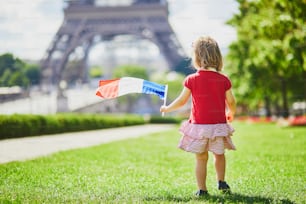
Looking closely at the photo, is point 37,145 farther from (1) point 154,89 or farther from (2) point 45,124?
(1) point 154,89

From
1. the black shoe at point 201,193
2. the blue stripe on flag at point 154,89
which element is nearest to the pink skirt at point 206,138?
the black shoe at point 201,193

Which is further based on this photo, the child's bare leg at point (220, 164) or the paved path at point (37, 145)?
the paved path at point (37, 145)

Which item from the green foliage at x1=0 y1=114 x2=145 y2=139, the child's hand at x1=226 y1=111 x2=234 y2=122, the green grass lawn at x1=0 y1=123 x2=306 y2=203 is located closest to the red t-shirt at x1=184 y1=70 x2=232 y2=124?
the child's hand at x1=226 y1=111 x2=234 y2=122

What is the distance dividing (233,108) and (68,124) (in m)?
15.6

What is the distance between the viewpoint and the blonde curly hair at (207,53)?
175 inches

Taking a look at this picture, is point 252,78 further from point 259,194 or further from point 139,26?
point 139,26

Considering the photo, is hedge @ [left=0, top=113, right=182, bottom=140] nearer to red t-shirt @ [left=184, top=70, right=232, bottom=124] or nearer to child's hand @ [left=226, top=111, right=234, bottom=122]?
child's hand @ [left=226, top=111, right=234, bottom=122]

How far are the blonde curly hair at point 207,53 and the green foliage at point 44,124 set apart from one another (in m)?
9.30

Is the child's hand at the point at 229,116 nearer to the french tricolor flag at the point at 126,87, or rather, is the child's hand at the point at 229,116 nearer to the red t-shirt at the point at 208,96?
the red t-shirt at the point at 208,96

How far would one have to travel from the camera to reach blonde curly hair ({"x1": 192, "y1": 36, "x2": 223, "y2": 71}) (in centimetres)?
444

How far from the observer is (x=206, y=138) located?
171 inches

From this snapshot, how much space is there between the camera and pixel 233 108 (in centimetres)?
456

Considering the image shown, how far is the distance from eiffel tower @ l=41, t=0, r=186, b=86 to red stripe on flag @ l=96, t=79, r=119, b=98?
44.7 meters

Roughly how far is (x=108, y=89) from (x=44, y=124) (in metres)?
12.3
